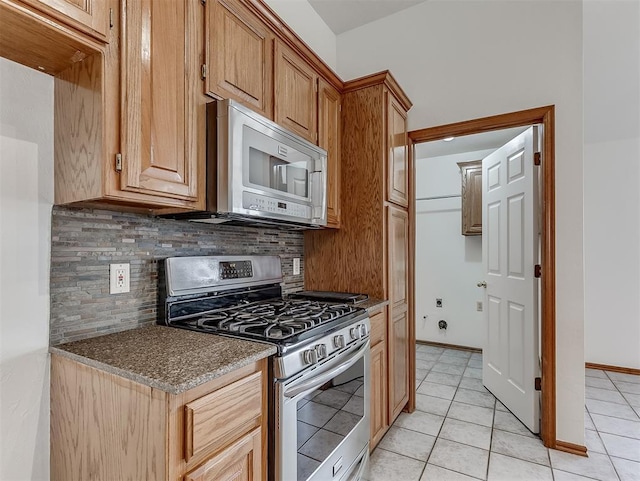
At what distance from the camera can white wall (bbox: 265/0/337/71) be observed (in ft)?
7.55

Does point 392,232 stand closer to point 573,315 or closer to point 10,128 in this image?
point 573,315

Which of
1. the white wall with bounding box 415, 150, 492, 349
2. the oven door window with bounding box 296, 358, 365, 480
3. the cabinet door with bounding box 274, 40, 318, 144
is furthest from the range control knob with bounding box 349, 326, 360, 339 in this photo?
the white wall with bounding box 415, 150, 492, 349

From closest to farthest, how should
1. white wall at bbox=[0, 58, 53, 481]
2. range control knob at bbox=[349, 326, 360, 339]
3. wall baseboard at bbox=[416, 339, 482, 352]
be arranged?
white wall at bbox=[0, 58, 53, 481], range control knob at bbox=[349, 326, 360, 339], wall baseboard at bbox=[416, 339, 482, 352]

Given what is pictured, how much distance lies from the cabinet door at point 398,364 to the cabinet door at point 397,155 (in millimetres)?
848

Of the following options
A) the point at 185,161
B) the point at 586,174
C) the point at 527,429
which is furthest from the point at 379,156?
the point at 586,174

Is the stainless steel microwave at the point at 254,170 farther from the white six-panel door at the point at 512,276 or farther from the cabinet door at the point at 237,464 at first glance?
the white six-panel door at the point at 512,276

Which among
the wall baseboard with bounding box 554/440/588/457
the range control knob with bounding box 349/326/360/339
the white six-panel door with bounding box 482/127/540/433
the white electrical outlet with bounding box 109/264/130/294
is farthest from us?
the white six-panel door with bounding box 482/127/540/433

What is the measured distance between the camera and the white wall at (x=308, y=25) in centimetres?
230

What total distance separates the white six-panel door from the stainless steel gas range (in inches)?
50.3

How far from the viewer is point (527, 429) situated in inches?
88.4

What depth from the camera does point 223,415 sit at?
0.95 m

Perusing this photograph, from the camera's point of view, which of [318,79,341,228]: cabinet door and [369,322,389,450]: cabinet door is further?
[318,79,341,228]: cabinet door

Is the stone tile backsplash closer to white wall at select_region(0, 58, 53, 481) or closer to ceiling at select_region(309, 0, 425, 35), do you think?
white wall at select_region(0, 58, 53, 481)

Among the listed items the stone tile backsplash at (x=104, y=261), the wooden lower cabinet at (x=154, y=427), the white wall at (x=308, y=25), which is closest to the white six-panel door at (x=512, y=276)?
the white wall at (x=308, y=25)
